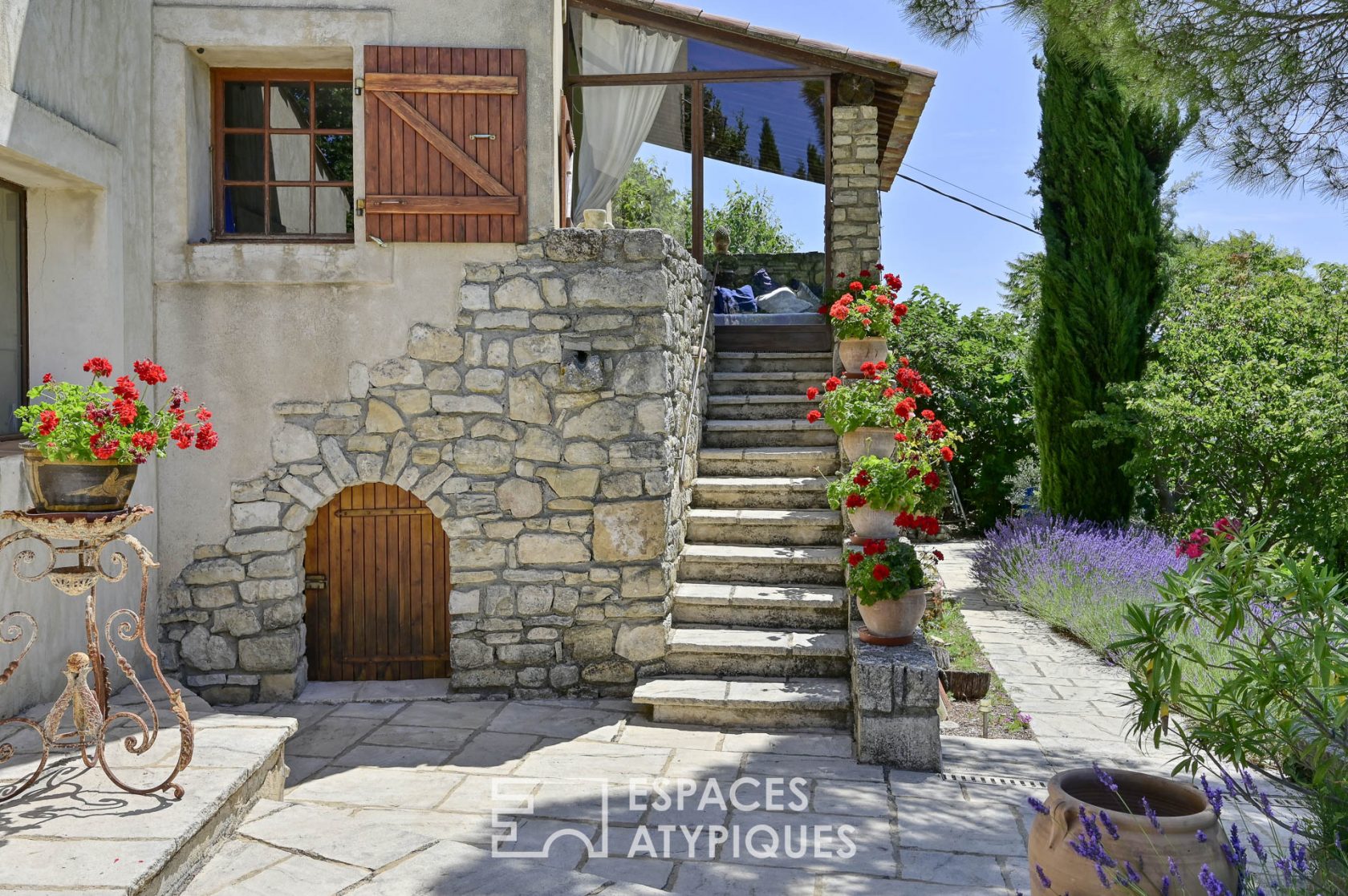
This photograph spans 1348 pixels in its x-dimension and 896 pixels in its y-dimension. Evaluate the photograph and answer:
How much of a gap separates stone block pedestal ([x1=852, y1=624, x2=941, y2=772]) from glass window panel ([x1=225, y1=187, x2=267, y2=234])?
170 inches

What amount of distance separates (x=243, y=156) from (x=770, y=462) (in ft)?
12.7

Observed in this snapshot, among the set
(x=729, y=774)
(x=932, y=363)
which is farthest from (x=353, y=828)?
(x=932, y=363)

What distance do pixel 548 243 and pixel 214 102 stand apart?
7.07 ft

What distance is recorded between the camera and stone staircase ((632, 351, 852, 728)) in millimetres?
5387

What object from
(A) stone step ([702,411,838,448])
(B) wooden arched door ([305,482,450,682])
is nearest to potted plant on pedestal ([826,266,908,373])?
(A) stone step ([702,411,838,448])

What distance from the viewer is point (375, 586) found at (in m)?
6.05

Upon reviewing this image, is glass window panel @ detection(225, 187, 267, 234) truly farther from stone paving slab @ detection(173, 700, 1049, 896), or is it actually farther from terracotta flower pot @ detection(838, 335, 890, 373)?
terracotta flower pot @ detection(838, 335, 890, 373)

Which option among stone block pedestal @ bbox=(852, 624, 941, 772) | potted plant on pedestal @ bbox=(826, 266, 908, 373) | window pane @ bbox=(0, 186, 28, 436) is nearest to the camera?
stone block pedestal @ bbox=(852, 624, 941, 772)

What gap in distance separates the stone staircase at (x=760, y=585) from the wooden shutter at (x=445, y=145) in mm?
2267

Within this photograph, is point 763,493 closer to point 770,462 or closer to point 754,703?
point 770,462

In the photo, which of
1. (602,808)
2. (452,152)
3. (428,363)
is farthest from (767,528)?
(452,152)

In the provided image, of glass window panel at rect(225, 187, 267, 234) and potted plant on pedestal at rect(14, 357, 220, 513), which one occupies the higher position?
glass window panel at rect(225, 187, 267, 234)

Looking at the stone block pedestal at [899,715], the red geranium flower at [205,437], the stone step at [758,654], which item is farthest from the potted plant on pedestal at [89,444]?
the stone block pedestal at [899,715]

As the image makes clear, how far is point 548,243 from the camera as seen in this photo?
18.8ft
